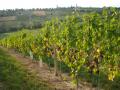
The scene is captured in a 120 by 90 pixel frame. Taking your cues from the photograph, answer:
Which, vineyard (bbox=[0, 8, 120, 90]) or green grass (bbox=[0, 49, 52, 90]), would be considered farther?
green grass (bbox=[0, 49, 52, 90])

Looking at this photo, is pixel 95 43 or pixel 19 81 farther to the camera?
pixel 19 81

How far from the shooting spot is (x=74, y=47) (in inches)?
844

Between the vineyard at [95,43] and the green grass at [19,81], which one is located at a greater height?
the vineyard at [95,43]

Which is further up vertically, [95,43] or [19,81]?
[95,43]

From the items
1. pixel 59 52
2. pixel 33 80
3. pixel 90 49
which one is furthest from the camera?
pixel 59 52

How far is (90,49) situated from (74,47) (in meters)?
2.37

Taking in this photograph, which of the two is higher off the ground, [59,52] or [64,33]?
[64,33]

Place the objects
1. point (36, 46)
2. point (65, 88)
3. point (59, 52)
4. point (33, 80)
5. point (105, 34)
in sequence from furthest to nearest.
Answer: point (36, 46)
point (59, 52)
point (33, 80)
point (65, 88)
point (105, 34)

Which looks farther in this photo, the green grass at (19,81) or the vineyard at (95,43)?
the green grass at (19,81)

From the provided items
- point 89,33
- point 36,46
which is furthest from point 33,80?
point 36,46

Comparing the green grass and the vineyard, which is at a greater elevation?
the vineyard

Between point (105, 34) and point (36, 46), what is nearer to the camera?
point (105, 34)

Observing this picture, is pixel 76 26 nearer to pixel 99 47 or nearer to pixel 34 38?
pixel 99 47

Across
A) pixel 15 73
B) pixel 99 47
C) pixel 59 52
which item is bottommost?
pixel 15 73
